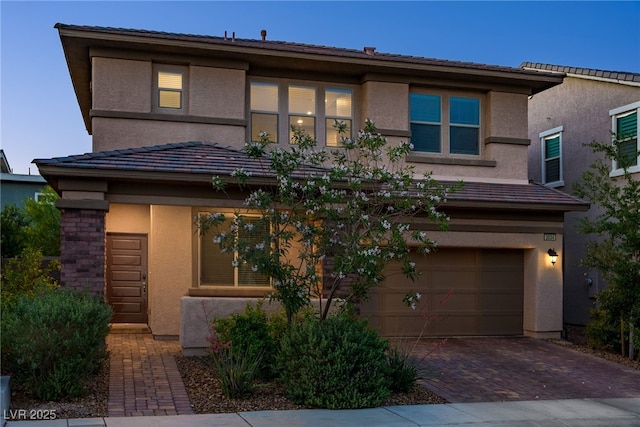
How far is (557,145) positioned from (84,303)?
1475 centimetres

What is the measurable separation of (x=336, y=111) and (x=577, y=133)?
24.7 feet

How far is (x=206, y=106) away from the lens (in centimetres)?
1439

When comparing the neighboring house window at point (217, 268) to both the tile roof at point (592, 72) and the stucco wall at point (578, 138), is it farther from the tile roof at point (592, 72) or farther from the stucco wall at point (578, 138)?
the tile roof at point (592, 72)

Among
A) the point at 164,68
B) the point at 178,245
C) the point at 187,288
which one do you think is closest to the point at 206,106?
the point at 164,68

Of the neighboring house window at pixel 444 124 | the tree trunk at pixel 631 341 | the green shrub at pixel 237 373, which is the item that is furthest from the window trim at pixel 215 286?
the tree trunk at pixel 631 341

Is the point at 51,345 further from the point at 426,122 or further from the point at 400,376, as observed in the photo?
the point at 426,122

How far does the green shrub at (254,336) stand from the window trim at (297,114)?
17.0ft

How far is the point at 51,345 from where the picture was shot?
342 inches

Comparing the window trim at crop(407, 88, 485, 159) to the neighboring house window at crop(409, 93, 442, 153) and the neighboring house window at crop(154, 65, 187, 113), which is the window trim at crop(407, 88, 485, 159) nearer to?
the neighboring house window at crop(409, 93, 442, 153)

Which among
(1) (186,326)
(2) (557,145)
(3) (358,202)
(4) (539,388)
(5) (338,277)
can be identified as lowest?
(4) (539,388)

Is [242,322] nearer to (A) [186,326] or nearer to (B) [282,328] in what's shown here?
(B) [282,328]

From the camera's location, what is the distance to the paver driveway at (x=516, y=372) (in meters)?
10.5

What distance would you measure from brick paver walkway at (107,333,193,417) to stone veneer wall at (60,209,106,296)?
56.2 inches

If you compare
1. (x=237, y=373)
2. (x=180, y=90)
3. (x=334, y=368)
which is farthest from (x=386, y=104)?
(x=237, y=373)
